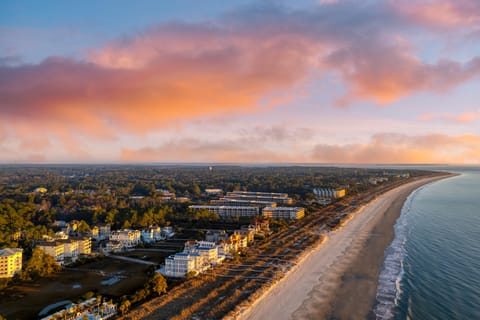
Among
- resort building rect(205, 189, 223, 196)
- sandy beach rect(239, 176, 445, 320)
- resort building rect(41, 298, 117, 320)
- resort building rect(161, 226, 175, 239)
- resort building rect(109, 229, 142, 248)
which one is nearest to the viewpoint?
resort building rect(41, 298, 117, 320)

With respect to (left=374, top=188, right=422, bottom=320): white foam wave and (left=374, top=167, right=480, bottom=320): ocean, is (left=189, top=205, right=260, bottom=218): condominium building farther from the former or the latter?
(left=374, top=188, right=422, bottom=320): white foam wave

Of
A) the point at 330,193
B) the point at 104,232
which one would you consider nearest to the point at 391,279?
the point at 104,232

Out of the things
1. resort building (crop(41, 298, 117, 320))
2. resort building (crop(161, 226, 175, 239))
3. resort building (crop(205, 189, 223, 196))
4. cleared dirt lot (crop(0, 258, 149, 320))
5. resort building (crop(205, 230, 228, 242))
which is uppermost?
resort building (crop(205, 189, 223, 196))

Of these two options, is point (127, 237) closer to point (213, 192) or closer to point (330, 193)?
point (213, 192)

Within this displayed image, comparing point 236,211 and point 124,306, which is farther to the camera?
point 236,211

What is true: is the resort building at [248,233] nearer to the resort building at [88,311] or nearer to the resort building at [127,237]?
the resort building at [127,237]

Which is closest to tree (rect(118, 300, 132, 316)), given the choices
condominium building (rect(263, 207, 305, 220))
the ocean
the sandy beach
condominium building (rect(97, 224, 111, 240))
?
the sandy beach
